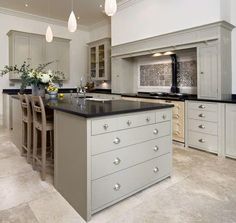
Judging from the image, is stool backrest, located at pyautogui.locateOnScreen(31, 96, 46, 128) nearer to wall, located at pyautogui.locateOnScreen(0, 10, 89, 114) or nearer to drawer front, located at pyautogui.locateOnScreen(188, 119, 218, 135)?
drawer front, located at pyautogui.locateOnScreen(188, 119, 218, 135)

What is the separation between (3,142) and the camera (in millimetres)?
4168

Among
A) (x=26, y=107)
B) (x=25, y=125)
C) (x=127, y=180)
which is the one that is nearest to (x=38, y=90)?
(x=26, y=107)

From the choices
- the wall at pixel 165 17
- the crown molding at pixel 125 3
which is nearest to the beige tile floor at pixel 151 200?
the wall at pixel 165 17

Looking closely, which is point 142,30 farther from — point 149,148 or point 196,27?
point 149,148

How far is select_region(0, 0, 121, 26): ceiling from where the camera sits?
5.07m

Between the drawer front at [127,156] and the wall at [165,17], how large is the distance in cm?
216

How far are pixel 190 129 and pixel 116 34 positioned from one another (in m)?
3.08

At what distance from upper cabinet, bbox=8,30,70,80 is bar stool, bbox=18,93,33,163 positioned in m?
2.71

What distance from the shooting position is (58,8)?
5.44 metres

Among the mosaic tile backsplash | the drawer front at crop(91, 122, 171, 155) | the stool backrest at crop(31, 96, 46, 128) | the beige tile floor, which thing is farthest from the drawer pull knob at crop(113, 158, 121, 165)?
the mosaic tile backsplash

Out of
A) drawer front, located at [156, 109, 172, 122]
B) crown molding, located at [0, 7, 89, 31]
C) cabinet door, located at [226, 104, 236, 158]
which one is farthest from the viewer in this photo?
crown molding, located at [0, 7, 89, 31]

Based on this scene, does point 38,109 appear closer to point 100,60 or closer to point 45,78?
point 45,78

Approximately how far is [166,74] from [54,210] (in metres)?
3.72

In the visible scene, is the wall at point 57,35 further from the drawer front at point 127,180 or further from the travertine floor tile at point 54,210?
the drawer front at point 127,180
